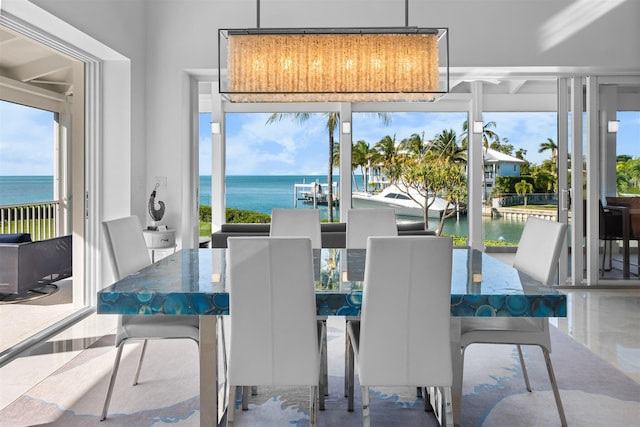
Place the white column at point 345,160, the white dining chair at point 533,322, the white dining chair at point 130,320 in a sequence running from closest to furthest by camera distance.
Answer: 1. the white dining chair at point 533,322
2. the white dining chair at point 130,320
3. the white column at point 345,160

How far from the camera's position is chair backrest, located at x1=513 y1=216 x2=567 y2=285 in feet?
8.00

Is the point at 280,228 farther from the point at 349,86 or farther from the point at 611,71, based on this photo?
the point at 611,71

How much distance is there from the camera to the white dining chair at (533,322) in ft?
7.60

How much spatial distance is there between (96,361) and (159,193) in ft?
7.90

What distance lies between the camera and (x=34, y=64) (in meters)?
4.00

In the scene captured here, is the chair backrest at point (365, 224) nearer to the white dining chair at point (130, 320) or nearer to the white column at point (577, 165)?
the white dining chair at point (130, 320)

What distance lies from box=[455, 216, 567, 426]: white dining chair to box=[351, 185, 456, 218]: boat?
208 inches

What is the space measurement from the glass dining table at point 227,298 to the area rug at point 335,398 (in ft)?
1.00

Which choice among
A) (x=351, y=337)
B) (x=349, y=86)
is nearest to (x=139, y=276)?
(x=351, y=337)

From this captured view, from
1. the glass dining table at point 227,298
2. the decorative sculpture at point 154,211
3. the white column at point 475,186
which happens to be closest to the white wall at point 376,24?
the decorative sculpture at point 154,211

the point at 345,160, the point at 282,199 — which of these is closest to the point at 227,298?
the point at 345,160

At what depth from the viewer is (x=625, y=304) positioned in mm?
4855

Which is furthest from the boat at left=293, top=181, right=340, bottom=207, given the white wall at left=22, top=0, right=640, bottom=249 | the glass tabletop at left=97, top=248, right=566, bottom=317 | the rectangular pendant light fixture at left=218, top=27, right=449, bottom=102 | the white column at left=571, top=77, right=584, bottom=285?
the glass tabletop at left=97, top=248, right=566, bottom=317

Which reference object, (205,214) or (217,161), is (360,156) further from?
(205,214)
